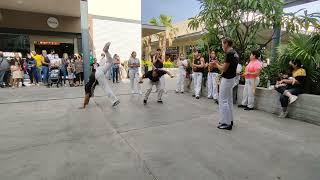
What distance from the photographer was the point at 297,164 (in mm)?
3473

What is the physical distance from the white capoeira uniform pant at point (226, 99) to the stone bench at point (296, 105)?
199 centimetres

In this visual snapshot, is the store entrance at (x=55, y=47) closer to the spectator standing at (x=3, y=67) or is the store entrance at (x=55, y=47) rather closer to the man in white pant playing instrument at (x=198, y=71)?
Result: the spectator standing at (x=3, y=67)

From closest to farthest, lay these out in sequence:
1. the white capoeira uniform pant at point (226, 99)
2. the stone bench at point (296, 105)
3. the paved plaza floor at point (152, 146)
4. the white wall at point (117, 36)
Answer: the paved plaza floor at point (152, 146) < the white capoeira uniform pant at point (226, 99) < the stone bench at point (296, 105) < the white wall at point (117, 36)

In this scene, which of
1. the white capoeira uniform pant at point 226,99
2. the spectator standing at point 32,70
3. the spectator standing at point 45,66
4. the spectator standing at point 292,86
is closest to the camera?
the white capoeira uniform pant at point 226,99

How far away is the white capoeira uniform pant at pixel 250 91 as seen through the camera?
22.6ft

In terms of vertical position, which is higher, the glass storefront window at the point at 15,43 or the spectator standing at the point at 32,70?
the glass storefront window at the point at 15,43

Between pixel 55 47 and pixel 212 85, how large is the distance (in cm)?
1196

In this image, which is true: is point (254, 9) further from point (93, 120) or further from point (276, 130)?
point (93, 120)

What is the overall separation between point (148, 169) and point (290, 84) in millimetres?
4363

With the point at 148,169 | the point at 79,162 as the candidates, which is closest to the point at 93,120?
the point at 79,162

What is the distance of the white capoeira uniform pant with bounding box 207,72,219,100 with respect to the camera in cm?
813

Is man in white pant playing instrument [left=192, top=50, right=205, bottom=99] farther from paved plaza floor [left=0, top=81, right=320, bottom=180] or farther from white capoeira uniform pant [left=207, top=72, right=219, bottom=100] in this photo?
paved plaza floor [left=0, top=81, right=320, bottom=180]

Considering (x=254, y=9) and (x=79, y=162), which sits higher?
(x=254, y=9)

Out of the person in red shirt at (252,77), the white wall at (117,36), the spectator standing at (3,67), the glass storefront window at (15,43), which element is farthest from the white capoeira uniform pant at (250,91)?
the glass storefront window at (15,43)
